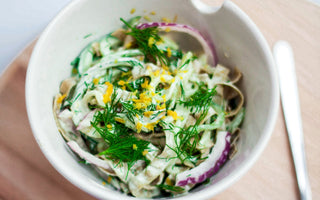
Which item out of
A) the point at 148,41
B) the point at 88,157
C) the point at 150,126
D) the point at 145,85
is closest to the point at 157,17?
the point at 148,41

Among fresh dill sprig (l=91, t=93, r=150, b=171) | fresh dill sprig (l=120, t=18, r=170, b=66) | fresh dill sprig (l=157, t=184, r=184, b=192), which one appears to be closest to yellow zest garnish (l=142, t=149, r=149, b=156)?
Answer: fresh dill sprig (l=91, t=93, r=150, b=171)

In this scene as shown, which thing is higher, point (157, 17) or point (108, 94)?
point (157, 17)

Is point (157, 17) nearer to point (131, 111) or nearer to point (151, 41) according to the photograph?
point (151, 41)

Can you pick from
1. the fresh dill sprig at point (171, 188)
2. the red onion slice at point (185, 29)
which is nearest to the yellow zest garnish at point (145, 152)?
the fresh dill sprig at point (171, 188)

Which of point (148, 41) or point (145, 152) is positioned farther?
point (148, 41)

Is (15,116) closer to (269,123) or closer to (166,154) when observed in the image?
(166,154)

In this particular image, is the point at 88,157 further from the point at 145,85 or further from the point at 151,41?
the point at 151,41

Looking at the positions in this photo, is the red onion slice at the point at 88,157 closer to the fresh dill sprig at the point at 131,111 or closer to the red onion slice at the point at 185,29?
the fresh dill sprig at the point at 131,111

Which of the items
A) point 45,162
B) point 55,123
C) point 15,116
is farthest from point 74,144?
point 15,116

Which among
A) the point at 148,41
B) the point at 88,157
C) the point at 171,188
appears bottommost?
the point at 171,188
